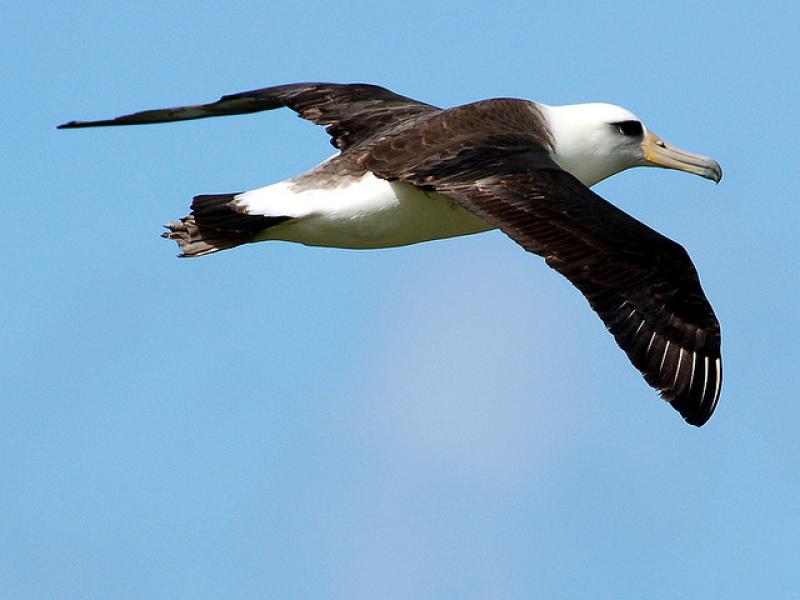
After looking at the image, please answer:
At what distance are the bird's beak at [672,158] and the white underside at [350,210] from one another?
1.99m

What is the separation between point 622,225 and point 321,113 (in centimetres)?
349

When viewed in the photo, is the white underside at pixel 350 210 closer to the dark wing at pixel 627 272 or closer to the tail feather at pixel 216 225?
the tail feather at pixel 216 225

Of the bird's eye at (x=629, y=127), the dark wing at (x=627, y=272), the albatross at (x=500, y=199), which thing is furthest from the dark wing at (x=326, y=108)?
the dark wing at (x=627, y=272)

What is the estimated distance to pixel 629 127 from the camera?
1572 cm

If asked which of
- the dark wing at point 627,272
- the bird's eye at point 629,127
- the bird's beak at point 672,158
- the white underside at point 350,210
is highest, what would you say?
the bird's eye at point 629,127

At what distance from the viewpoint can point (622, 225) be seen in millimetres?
13117

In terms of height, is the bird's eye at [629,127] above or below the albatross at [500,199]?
above

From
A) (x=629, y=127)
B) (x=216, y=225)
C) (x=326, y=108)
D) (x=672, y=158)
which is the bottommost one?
(x=216, y=225)

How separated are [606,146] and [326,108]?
2.04 meters

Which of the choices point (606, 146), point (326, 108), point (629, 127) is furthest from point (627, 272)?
point (326, 108)

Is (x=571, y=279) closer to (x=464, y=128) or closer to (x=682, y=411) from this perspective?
(x=682, y=411)

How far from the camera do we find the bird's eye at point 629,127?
15656 millimetres

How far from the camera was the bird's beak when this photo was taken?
15.8 meters

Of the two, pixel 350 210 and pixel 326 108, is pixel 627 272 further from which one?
pixel 326 108
